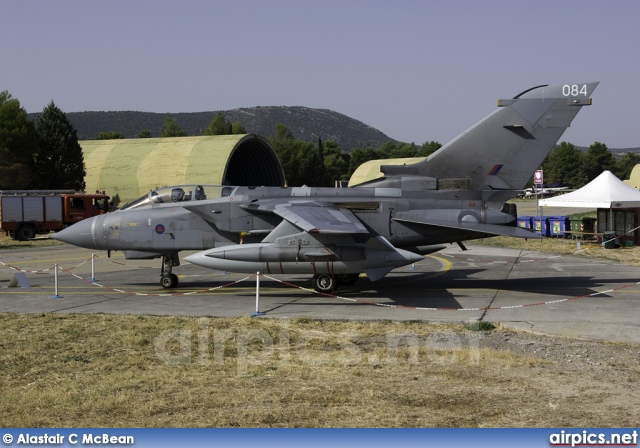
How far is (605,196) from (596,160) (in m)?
118

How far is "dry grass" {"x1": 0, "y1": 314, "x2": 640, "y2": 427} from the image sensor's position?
804 cm

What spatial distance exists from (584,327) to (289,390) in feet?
23.7

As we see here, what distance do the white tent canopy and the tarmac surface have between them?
5544mm

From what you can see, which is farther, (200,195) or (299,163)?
(299,163)

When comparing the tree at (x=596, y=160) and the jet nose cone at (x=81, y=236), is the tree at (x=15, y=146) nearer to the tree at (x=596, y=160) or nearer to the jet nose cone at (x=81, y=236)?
the jet nose cone at (x=81, y=236)

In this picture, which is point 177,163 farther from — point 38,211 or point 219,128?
point 219,128

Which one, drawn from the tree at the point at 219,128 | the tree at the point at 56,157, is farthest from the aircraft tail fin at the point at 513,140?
the tree at the point at 219,128

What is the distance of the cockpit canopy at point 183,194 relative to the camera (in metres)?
19.2

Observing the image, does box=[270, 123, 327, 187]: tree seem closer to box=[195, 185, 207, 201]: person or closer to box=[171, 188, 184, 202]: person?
box=[171, 188, 184, 202]: person

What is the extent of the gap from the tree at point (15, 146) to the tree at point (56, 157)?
0.86 m

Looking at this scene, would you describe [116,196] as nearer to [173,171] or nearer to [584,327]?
[173,171]

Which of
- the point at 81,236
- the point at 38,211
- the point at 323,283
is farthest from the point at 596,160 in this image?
the point at 81,236

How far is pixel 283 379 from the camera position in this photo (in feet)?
32.1

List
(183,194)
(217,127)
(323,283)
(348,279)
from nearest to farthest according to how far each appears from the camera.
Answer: (323,283) < (183,194) < (348,279) < (217,127)
